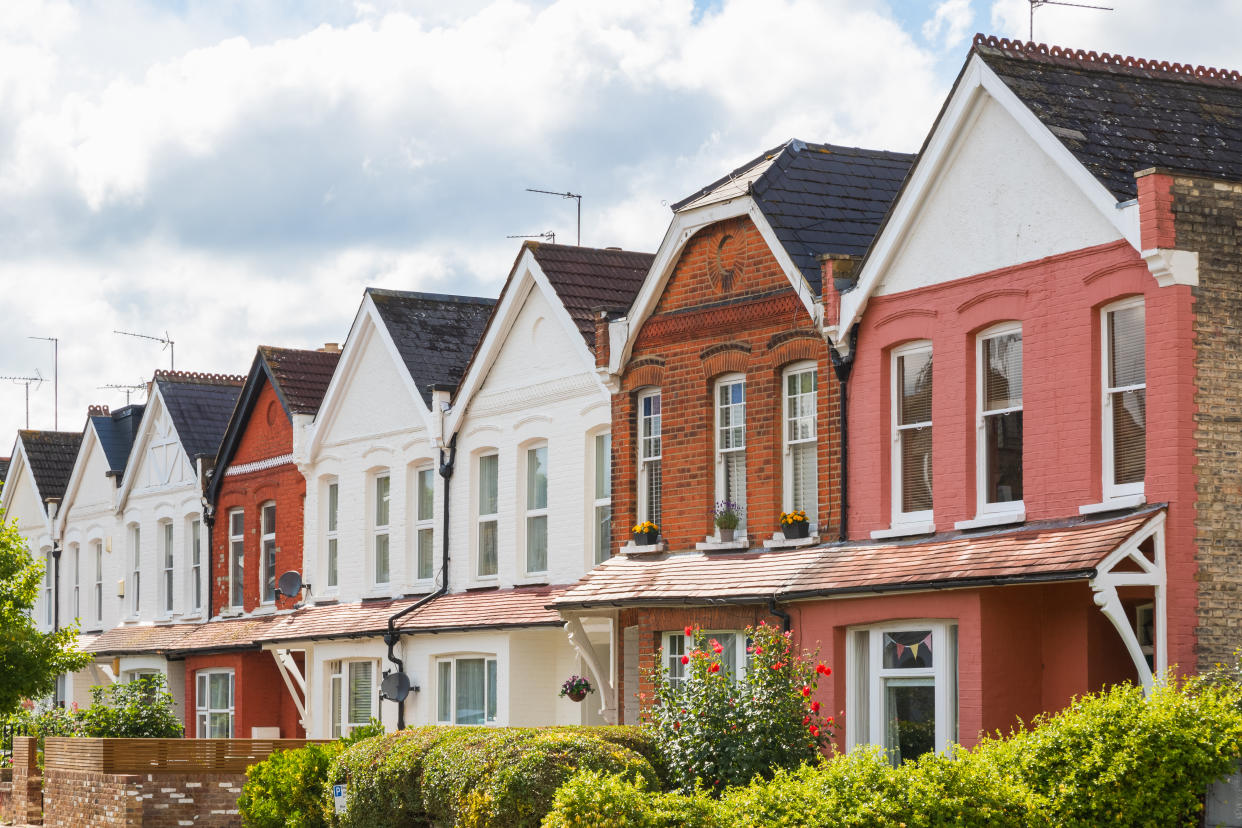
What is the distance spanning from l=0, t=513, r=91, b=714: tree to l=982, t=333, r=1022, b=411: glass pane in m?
18.6

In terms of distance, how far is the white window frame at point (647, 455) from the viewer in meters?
24.1

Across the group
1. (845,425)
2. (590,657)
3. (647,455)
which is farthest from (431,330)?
(845,425)

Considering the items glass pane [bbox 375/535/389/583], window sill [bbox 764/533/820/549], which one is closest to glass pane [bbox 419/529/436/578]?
glass pane [bbox 375/535/389/583]

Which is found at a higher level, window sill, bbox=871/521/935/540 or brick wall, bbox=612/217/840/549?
brick wall, bbox=612/217/840/549

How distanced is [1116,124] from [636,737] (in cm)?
791

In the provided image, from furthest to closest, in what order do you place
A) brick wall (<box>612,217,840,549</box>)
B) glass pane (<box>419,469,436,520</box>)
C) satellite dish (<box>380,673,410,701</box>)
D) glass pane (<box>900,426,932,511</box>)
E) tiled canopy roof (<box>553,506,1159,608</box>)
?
glass pane (<box>419,469,436,520</box>) → satellite dish (<box>380,673,410,701</box>) → brick wall (<box>612,217,840,549</box>) → glass pane (<box>900,426,932,511</box>) → tiled canopy roof (<box>553,506,1159,608</box>)

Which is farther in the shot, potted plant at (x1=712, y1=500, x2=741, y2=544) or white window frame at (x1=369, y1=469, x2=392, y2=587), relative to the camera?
white window frame at (x1=369, y1=469, x2=392, y2=587)

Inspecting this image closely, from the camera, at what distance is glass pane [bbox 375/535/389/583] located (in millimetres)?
30984

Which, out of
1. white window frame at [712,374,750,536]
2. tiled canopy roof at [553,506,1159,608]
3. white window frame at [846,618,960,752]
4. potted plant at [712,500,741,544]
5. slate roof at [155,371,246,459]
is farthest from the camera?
slate roof at [155,371,246,459]

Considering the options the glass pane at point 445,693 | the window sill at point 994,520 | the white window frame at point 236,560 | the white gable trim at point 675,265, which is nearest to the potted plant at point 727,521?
the white gable trim at point 675,265

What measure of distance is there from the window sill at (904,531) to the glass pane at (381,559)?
1236 cm

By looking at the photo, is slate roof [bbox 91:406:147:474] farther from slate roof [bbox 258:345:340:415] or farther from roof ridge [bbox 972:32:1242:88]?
roof ridge [bbox 972:32:1242:88]

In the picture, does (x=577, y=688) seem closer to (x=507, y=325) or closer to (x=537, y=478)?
(x=537, y=478)

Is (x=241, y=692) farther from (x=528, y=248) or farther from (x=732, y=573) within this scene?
(x=732, y=573)
